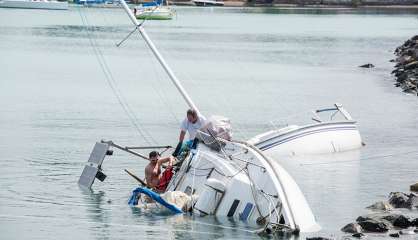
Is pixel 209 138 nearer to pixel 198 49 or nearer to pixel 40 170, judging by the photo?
pixel 40 170

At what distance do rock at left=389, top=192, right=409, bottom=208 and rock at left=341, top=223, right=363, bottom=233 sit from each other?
3475 millimetres

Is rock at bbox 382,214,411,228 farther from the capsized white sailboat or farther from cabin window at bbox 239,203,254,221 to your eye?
cabin window at bbox 239,203,254,221

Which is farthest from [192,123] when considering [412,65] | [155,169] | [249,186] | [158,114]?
[412,65]

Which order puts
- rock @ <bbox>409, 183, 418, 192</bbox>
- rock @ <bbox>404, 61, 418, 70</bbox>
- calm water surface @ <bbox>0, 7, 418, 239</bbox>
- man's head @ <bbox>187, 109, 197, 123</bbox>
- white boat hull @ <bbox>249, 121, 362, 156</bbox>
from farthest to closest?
rock @ <bbox>404, 61, 418, 70</bbox> → white boat hull @ <bbox>249, 121, 362, 156</bbox> → rock @ <bbox>409, 183, 418, 192</bbox> → man's head @ <bbox>187, 109, 197, 123</bbox> → calm water surface @ <bbox>0, 7, 418, 239</bbox>

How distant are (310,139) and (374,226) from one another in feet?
40.1

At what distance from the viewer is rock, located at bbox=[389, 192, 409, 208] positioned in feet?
98.2

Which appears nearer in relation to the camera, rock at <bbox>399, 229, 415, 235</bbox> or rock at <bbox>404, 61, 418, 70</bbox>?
rock at <bbox>399, 229, 415, 235</bbox>

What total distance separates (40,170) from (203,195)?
9592mm

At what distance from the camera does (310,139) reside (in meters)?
38.5

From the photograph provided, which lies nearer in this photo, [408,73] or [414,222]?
[414,222]

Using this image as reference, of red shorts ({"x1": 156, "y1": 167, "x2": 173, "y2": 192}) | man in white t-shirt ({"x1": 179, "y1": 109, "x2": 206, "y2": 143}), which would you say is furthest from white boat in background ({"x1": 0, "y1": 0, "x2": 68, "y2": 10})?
red shorts ({"x1": 156, "y1": 167, "x2": 173, "y2": 192})

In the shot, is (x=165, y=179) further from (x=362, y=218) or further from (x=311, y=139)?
(x=311, y=139)

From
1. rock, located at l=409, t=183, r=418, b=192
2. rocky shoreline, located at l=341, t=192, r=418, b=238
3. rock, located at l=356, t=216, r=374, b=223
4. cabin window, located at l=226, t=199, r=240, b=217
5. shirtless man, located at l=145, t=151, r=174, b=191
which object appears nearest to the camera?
rocky shoreline, located at l=341, t=192, r=418, b=238

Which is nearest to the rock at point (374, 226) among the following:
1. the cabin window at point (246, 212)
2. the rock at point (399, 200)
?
the cabin window at point (246, 212)
